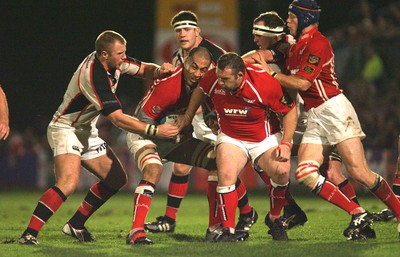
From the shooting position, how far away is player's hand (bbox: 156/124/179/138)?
9.91 metres

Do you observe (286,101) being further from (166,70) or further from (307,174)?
(166,70)

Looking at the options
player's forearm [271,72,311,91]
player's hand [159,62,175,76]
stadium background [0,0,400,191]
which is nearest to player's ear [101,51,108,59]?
player's hand [159,62,175,76]

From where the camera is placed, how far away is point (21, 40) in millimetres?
36938

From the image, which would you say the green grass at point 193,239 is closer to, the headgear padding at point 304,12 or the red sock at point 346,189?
the red sock at point 346,189

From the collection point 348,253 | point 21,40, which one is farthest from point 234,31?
point 21,40

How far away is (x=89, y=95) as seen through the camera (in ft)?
32.7

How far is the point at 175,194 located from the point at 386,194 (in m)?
2.79

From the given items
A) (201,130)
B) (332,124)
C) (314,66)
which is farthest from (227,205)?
(201,130)

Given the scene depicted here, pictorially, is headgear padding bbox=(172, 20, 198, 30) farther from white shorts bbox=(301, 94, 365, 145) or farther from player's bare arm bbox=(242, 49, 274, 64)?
white shorts bbox=(301, 94, 365, 145)

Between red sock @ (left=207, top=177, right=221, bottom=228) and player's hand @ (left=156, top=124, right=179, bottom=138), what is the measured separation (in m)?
0.89

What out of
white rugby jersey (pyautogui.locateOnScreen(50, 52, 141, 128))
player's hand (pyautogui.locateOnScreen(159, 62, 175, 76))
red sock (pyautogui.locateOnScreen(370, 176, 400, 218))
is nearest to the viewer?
red sock (pyautogui.locateOnScreen(370, 176, 400, 218))

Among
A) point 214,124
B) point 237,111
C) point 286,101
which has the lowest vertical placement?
point 214,124

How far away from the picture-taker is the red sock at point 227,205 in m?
9.55

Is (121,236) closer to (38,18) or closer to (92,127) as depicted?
(92,127)
